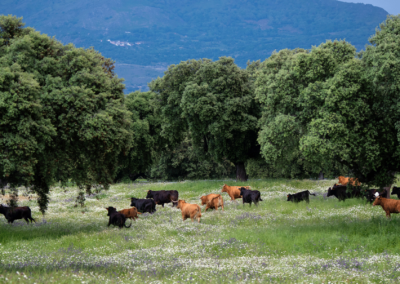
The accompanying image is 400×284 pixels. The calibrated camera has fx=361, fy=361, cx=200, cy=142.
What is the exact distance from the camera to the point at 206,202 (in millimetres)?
25516

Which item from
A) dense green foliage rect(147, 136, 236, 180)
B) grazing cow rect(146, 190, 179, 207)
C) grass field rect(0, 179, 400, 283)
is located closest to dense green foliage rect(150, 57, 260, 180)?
grazing cow rect(146, 190, 179, 207)

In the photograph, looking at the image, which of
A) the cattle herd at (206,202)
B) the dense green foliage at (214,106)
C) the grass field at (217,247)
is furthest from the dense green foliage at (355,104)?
the dense green foliage at (214,106)

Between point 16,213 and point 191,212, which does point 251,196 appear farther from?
point 16,213

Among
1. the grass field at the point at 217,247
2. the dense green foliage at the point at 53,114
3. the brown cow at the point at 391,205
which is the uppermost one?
the dense green foliage at the point at 53,114

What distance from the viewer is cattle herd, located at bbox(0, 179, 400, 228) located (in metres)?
20.4

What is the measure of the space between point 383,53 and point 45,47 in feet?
56.2

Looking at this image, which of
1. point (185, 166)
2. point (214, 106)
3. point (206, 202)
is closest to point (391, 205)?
point (206, 202)

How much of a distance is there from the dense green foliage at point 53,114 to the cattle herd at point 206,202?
2.88 meters

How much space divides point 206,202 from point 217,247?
10.3 metres

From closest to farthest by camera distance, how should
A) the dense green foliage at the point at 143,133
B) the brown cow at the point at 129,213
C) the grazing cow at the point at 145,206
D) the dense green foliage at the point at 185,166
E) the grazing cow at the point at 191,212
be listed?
the grazing cow at the point at 191,212
the brown cow at the point at 129,213
the grazing cow at the point at 145,206
the dense green foliage at the point at 143,133
the dense green foliage at the point at 185,166

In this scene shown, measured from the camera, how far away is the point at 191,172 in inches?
2805

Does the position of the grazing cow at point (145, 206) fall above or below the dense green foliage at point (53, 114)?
below

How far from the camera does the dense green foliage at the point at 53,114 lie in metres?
15.5

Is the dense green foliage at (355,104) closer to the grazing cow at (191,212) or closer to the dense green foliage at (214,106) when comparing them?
the grazing cow at (191,212)
